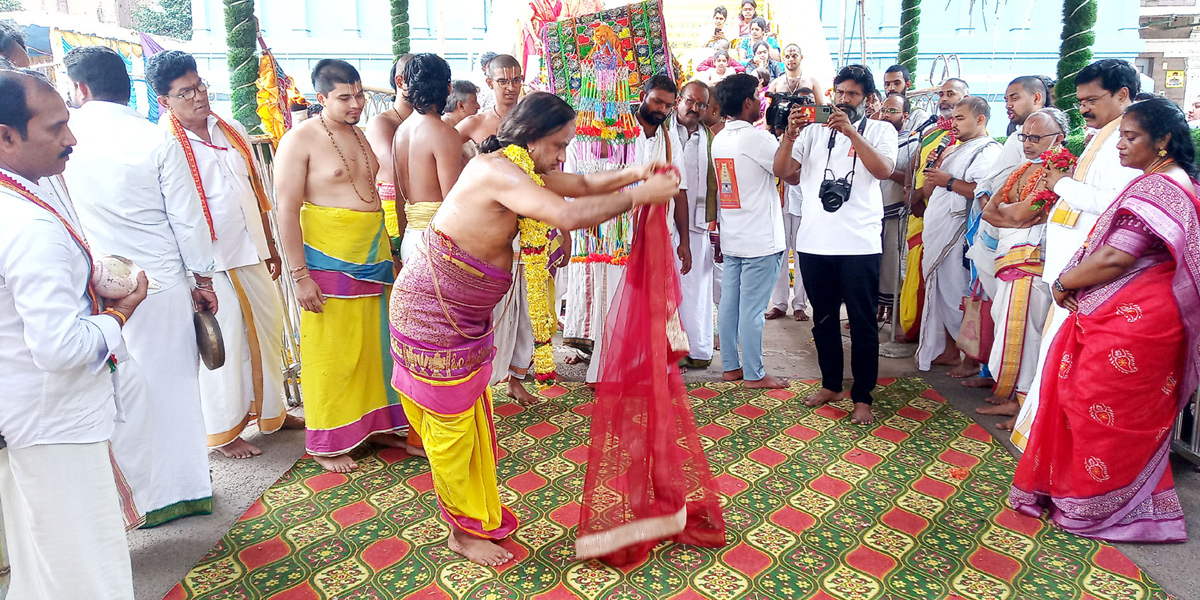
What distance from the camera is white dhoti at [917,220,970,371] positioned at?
15.8ft

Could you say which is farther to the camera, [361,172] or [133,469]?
[361,172]

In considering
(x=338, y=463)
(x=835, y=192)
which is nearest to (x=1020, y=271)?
(x=835, y=192)

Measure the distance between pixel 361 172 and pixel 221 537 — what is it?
1.64 metres

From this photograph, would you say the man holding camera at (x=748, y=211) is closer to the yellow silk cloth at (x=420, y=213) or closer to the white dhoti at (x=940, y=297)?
the white dhoti at (x=940, y=297)

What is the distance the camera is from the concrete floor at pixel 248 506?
259cm

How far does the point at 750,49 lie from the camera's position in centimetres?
920

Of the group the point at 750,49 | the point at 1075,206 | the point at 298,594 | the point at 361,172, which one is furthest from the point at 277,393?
the point at 750,49

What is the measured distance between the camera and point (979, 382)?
4.50 m

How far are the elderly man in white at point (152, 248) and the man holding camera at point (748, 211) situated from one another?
277 centimetres

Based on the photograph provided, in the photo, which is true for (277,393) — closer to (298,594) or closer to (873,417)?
(298,594)

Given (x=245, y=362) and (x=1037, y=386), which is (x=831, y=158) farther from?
(x=245, y=362)

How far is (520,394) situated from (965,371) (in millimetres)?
2796

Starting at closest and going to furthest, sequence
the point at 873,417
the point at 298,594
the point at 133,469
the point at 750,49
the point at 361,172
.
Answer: the point at 298,594 → the point at 133,469 → the point at 361,172 → the point at 873,417 → the point at 750,49

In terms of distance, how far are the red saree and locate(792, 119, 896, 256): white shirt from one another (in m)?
1.09
